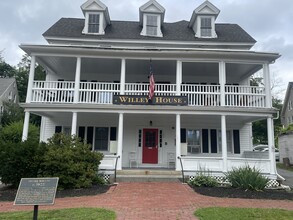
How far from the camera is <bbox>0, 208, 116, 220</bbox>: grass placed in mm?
6507

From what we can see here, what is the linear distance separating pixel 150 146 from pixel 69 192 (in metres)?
7.01

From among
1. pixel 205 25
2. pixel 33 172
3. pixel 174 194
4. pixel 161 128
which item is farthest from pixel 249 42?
pixel 33 172

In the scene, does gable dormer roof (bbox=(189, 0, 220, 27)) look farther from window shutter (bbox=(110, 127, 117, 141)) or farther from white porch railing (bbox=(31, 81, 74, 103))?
white porch railing (bbox=(31, 81, 74, 103))

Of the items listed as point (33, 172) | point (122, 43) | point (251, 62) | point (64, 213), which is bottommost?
point (64, 213)

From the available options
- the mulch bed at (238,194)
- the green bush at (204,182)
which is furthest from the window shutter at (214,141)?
the mulch bed at (238,194)

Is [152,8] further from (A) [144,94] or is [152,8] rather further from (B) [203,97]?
(B) [203,97]

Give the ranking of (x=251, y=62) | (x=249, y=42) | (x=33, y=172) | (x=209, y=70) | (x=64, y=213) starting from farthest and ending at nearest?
(x=249, y=42)
(x=209, y=70)
(x=251, y=62)
(x=33, y=172)
(x=64, y=213)

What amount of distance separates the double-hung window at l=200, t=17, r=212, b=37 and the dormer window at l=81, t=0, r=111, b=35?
6.81 metres

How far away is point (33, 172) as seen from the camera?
11.2 meters

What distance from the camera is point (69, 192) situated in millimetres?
10172

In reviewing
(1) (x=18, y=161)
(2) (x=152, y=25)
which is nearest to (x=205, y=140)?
(2) (x=152, y=25)

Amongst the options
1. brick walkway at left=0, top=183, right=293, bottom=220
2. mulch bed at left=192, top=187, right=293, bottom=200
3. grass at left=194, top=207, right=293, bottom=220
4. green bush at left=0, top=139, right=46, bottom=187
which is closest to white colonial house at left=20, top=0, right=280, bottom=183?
mulch bed at left=192, top=187, right=293, bottom=200

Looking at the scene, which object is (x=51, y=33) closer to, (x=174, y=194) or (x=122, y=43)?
(x=122, y=43)

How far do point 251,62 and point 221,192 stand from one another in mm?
7669
